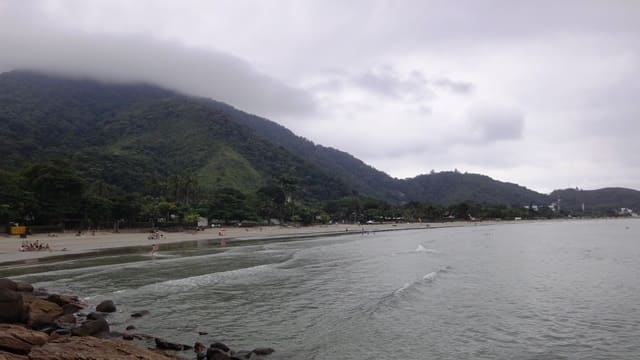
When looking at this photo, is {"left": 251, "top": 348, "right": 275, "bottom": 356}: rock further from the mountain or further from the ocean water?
the mountain

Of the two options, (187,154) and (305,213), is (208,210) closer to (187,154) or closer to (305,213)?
(305,213)

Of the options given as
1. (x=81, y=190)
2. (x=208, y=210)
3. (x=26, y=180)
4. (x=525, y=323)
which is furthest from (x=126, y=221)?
(x=525, y=323)

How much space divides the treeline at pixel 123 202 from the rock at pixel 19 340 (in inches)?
2466

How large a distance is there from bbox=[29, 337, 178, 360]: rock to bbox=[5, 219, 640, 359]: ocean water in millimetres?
4424

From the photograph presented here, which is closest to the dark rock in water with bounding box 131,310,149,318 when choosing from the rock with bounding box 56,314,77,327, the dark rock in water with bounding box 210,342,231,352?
the rock with bounding box 56,314,77,327

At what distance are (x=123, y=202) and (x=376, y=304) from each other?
72.7 metres

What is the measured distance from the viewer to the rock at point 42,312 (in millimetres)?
17594

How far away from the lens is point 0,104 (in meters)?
191

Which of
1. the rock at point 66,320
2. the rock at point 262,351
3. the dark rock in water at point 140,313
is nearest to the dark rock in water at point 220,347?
the rock at point 262,351

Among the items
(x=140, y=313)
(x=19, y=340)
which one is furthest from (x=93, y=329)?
(x=140, y=313)

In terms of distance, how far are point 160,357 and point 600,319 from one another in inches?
677

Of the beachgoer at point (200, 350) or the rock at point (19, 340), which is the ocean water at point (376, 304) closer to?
the beachgoer at point (200, 350)

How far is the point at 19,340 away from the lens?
1256 cm

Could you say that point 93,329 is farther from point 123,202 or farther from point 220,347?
point 123,202
